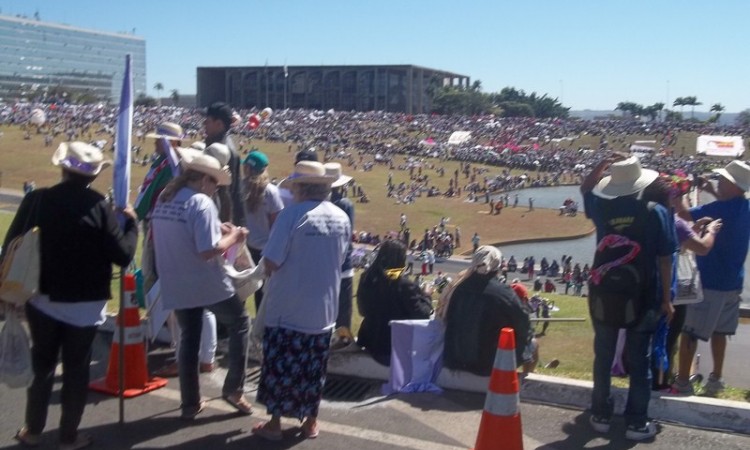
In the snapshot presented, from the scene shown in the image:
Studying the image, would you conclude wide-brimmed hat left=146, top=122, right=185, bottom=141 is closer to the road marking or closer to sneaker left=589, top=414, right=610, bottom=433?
the road marking

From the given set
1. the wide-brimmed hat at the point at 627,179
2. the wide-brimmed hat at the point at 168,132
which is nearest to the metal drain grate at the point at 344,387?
the wide-brimmed hat at the point at 168,132

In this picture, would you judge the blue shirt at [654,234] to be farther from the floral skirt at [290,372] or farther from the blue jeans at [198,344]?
the blue jeans at [198,344]

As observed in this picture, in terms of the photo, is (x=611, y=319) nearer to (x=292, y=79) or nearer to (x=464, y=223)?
(x=464, y=223)

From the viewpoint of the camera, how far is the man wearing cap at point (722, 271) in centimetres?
477

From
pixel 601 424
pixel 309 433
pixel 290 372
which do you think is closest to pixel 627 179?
pixel 601 424

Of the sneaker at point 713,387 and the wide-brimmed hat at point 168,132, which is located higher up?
the wide-brimmed hat at point 168,132

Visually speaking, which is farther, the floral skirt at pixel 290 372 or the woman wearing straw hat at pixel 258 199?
the woman wearing straw hat at pixel 258 199

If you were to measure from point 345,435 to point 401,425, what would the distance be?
0.32 meters

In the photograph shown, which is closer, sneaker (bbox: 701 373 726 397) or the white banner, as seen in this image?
sneaker (bbox: 701 373 726 397)

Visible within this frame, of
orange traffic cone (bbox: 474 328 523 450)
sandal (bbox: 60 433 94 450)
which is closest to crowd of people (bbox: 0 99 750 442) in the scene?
sandal (bbox: 60 433 94 450)

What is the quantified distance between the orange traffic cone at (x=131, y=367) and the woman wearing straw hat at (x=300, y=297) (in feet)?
3.39

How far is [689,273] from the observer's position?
15.4 ft

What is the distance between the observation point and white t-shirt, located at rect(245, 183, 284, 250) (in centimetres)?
520

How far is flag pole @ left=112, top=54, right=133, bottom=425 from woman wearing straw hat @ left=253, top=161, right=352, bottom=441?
2.52 ft
